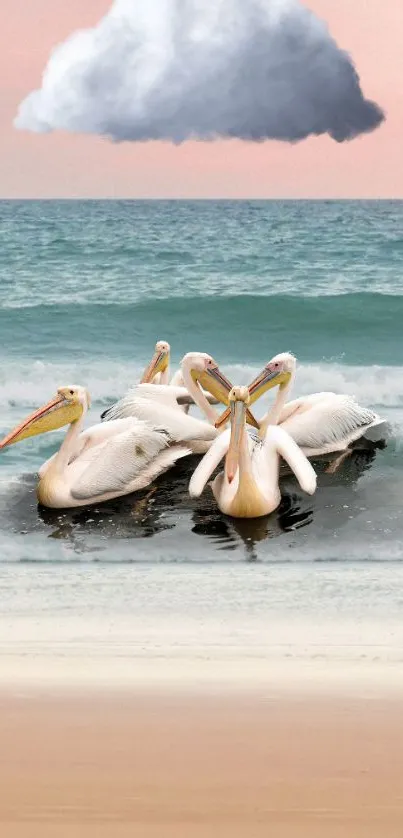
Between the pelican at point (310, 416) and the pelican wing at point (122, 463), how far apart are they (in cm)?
50

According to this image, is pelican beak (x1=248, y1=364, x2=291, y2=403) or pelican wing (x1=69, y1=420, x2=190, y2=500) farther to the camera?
pelican beak (x1=248, y1=364, x2=291, y2=403)

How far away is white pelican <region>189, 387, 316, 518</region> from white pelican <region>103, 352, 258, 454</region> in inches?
14.3

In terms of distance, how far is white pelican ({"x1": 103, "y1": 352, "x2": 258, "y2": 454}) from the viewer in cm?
572

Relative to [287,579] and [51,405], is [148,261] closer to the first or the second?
[51,405]

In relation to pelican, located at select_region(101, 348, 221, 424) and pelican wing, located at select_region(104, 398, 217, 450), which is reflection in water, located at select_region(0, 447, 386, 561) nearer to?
pelican wing, located at select_region(104, 398, 217, 450)

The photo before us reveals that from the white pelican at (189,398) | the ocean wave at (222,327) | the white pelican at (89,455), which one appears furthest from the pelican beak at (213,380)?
the ocean wave at (222,327)

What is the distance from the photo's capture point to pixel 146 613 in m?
3.75

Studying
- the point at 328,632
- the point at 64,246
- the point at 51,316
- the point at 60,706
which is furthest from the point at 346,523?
the point at 64,246

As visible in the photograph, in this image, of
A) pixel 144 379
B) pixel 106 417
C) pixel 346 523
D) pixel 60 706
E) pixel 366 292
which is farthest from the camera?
pixel 366 292

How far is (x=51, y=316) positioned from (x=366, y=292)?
13.4 ft

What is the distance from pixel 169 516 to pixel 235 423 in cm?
48

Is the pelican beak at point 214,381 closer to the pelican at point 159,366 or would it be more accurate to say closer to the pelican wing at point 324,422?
the pelican wing at point 324,422

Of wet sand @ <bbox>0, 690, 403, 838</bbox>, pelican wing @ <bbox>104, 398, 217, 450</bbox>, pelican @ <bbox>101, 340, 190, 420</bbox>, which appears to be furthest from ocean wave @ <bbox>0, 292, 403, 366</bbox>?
wet sand @ <bbox>0, 690, 403, 838</bbox>

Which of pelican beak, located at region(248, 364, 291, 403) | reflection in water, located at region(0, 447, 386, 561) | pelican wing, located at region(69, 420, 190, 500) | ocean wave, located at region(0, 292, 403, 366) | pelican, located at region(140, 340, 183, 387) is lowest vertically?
ocean wave, located at region(0, 292, 403, 366)
